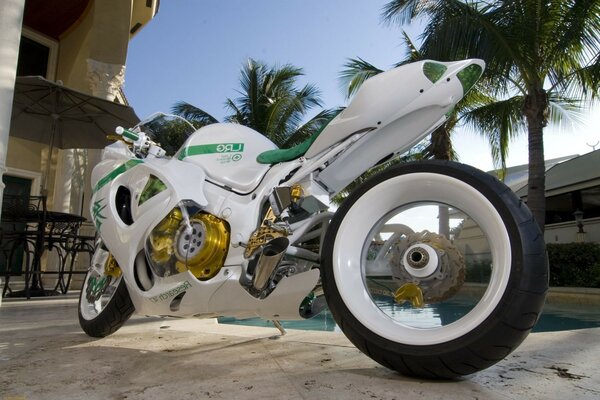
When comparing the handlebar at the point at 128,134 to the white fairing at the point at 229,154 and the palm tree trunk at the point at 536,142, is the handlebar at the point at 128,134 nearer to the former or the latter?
the white fairing at the point at 229,154

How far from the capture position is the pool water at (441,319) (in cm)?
145

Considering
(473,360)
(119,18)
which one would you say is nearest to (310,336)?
(473,360)

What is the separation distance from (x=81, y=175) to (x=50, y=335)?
6.61 meters

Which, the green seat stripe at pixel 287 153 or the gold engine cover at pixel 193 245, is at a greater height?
the green seat stripe at pixel 287 153

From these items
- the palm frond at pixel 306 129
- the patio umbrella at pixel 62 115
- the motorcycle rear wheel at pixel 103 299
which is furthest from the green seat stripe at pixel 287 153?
the palm frond at pixel 306 129

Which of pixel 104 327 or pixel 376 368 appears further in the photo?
pixel 104 327

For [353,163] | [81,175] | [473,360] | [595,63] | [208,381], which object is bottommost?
[208,381]

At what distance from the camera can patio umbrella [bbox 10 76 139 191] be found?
517 centimetres

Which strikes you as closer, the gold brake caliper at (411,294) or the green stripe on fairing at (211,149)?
the gold brake caliper at (411,294)

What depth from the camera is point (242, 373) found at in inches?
60.1

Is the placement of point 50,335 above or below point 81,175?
below

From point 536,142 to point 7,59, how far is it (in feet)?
28.5

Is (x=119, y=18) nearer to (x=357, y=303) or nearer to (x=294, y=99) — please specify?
(x=294, y=99)

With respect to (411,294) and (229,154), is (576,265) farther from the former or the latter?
(229,154)
